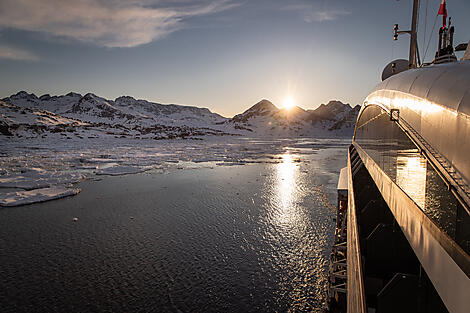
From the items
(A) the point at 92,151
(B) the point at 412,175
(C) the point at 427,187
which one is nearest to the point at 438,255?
(C) the point at 427,187

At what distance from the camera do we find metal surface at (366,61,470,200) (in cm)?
319

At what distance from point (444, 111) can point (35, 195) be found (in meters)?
22.7

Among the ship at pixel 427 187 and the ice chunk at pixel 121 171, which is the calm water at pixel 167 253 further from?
the ice chunk at pixel 121 171

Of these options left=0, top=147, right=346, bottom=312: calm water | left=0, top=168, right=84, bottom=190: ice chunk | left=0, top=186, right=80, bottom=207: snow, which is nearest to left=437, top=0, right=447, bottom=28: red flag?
left=0, top=147, right=346, bottom=312: calm water

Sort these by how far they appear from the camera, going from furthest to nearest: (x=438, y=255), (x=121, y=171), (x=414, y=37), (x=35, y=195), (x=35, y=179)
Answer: (x=121, y=171), (x=35, y=179), (x=35, y=195), (x=414, y=37), (x=438, y=255)

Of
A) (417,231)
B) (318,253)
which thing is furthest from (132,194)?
(417,231)

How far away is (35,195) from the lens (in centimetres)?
1850

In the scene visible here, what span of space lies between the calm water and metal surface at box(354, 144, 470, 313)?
17.5 feet

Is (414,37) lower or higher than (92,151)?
higher

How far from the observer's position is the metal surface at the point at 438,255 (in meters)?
2.86

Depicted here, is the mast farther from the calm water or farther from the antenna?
the calm water

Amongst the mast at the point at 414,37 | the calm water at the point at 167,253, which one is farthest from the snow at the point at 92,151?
the mast at the point at 414,37

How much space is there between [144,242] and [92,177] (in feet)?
56.0

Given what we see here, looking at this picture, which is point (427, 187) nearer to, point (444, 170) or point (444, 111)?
point (444, 170)
